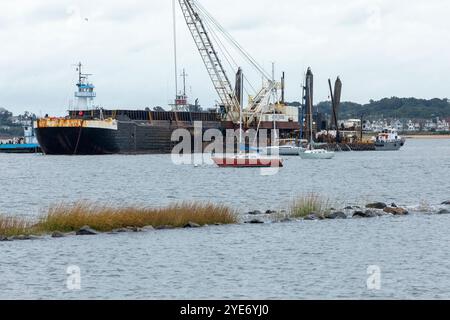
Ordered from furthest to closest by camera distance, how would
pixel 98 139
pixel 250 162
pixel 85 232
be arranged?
pixel 98 139
pixel 250 162
pixel 85 232

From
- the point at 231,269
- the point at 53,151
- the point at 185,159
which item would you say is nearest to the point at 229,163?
the point at 185,159

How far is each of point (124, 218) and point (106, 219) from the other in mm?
1207

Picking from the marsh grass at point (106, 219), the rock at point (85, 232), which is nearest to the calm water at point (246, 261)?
the rock at point (85, 232)

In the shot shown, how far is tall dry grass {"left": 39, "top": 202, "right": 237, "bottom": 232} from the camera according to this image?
145 feet

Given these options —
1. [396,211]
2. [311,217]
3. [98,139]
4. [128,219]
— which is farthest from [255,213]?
[98,139]

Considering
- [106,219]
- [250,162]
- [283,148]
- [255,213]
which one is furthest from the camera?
[283,148]

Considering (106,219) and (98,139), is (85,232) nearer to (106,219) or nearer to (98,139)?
(106,219)

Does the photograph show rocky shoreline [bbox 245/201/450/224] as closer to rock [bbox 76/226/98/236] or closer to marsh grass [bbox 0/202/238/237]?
marsh grass [bbox 0/202/238/237]

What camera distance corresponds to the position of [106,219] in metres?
44.5

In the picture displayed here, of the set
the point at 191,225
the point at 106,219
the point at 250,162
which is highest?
the point at 106,219

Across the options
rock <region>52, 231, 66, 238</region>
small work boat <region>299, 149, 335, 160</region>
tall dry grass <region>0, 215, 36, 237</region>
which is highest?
tall dry grass <region>0, 215, 36, 237</region>

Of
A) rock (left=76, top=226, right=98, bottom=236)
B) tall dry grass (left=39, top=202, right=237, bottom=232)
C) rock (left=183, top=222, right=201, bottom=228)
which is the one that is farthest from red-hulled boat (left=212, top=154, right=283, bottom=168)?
rock (left=76, top=226, right=98, bottom=236)

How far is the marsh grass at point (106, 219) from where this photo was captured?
144ft

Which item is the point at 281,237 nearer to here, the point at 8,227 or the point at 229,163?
the point at 8,227
